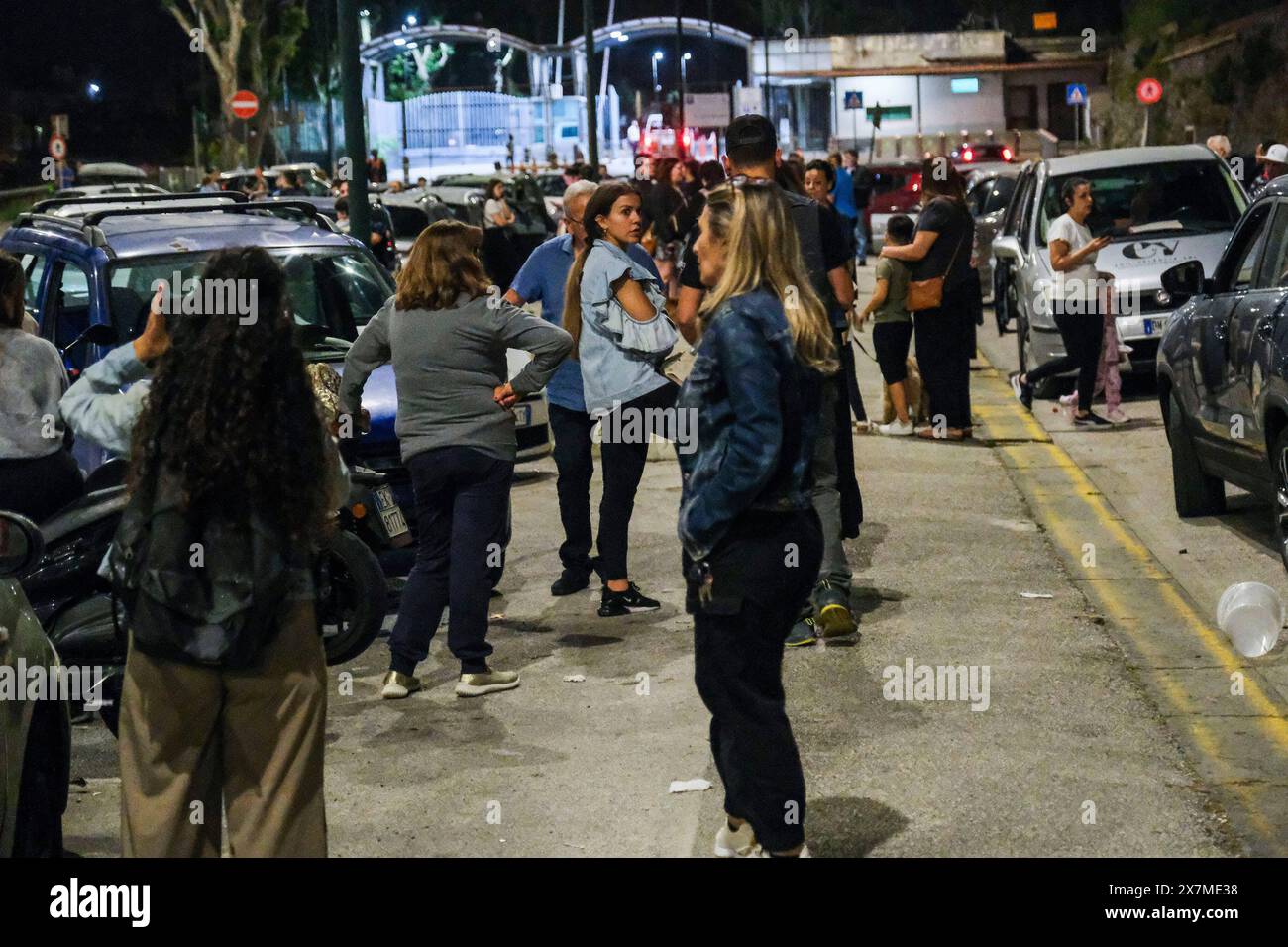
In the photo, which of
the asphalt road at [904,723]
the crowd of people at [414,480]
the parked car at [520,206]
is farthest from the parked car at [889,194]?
the crowd of people at [414,480]

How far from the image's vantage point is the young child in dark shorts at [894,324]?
13523 mm

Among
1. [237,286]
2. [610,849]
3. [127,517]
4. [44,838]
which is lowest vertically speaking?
[610,849]

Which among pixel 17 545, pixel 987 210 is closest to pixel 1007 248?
pixel 987 210

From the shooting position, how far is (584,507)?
9469mm

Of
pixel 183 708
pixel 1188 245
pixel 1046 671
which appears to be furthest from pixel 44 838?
pixel 1188 245

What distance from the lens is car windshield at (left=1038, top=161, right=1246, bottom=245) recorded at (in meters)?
16.3

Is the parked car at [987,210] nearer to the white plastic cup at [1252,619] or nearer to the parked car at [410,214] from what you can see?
the parked car at [410,214]

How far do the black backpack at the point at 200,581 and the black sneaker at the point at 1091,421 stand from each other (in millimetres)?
11123

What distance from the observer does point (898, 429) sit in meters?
14.5

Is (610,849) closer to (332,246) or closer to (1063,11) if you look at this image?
(332,246)

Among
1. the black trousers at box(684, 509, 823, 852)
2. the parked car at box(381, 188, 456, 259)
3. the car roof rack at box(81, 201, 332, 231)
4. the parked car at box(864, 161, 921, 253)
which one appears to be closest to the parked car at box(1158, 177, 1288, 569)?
the black trousers at box(684, 509, 823, 852)

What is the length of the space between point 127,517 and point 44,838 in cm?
96

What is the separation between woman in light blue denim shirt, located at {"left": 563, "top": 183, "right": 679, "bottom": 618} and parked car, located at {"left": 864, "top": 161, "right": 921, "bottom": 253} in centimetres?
2675

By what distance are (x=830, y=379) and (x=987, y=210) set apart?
1818 cm
